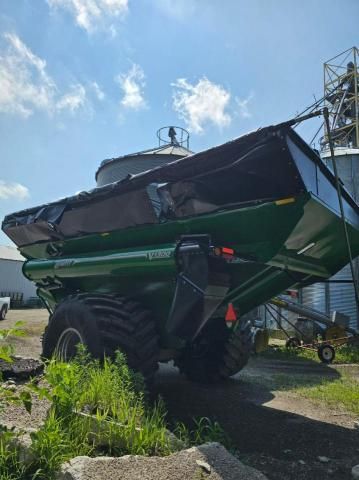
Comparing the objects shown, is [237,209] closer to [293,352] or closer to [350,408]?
[350,408]

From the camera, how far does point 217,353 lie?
601 cm

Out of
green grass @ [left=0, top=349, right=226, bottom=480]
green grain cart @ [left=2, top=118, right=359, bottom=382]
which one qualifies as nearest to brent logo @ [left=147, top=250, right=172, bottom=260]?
green grain cart @ [left=2, top=118, right=359, bottom=382]

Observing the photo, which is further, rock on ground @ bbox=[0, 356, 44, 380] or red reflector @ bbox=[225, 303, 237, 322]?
red reflector @ bbox=[225, 303, 237, 322]

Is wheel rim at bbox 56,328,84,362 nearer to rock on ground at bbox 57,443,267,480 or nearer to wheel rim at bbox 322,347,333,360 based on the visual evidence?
rock on ground at bbox 57,443,267,480

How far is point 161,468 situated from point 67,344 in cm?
286

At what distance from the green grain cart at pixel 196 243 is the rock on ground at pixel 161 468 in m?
1.51

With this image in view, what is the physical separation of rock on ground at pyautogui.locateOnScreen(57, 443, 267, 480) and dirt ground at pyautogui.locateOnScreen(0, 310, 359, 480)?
587 mm

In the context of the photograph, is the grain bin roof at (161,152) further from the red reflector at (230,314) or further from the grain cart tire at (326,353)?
the red reflector at (230,314)

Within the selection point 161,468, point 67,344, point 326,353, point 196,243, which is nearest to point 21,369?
point 67,344

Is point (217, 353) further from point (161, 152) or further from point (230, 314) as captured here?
point (161, 152)

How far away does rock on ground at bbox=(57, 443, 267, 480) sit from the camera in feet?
7.52

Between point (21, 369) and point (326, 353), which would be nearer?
point (21, 369)

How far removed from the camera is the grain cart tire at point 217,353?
5.69 metres

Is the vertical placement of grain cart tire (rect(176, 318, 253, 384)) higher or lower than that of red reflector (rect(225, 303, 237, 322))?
lower
